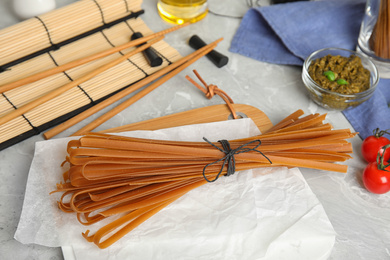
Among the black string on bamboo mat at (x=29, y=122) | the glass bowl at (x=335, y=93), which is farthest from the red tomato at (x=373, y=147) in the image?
the black string on bamboo mat at (x=29, y=122)

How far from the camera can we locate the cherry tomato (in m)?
0.99

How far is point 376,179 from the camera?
3.04 feet

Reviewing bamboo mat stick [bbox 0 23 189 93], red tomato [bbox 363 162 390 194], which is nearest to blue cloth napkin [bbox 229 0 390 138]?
bamboo mat stick [bbox 0 23 189 93]

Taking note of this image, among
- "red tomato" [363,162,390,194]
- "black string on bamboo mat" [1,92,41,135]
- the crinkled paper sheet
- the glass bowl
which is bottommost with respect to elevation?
"red tomato" [363,162,390,194]

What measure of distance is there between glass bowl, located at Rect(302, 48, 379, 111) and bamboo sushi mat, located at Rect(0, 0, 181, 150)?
40cm

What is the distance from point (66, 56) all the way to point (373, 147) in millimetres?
867

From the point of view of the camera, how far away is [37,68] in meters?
1.16

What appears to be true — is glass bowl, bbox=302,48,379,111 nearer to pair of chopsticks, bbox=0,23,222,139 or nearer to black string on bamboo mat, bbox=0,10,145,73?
pair of chopsticks, bbox=0,23,222,139

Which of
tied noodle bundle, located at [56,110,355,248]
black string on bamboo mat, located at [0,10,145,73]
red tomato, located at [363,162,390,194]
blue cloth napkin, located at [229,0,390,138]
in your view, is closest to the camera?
tied noodle bundle, located at [56,110,355,248]

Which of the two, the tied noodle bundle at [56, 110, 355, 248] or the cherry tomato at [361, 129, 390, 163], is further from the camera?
the cherry tomato at [361, 129, 390, 163]

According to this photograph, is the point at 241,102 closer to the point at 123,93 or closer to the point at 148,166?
the point at 123,93

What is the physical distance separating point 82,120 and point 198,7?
1.90 ft

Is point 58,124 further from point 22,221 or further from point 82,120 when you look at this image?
point 22,221

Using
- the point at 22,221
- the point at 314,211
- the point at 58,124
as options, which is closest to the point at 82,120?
the point at 58,124
